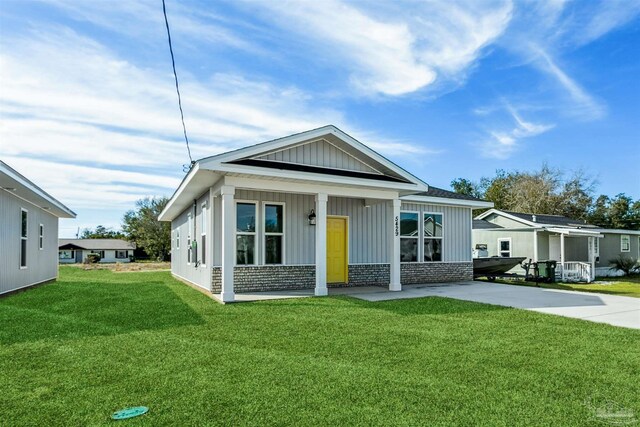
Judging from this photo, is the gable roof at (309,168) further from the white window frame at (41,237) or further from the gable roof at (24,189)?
the white window frame at (41,237)

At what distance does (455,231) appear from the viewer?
14242 millimetres

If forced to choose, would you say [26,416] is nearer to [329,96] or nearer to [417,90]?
[329,96]

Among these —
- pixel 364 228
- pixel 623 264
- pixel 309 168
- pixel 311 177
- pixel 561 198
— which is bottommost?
pixel 623 264

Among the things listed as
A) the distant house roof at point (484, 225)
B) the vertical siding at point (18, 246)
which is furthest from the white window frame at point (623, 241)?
the vertical siding at point (18, 246)

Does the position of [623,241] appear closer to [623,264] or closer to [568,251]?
[623,264]

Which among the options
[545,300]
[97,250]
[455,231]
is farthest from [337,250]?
[97,250]

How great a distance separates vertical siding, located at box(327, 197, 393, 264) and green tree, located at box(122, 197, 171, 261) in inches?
1581

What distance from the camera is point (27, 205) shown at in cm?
1300

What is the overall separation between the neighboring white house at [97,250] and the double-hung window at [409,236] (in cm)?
5199

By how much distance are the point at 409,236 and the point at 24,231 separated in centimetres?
1206

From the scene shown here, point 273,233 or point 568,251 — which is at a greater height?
point 273,233

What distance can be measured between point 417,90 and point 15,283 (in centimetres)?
1448

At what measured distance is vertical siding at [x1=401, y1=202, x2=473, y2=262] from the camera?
14.0m

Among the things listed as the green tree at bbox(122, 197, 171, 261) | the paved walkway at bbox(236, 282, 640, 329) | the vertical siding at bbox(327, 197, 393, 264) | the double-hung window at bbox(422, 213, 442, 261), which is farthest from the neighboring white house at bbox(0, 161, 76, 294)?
the green tree at bbox(122, 197, 171, 261)
